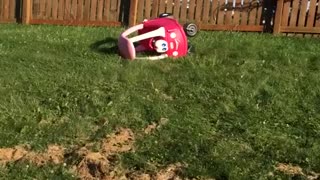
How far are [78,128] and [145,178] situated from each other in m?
1.23

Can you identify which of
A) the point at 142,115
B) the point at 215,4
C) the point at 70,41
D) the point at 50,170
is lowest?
the point at 50,170

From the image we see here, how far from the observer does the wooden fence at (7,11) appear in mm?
12328

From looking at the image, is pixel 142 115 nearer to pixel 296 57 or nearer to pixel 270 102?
pixel 270 102

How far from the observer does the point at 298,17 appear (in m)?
10.3

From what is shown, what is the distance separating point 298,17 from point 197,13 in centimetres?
179

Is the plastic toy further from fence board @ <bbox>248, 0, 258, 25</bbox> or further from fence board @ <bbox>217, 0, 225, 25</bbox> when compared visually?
fence board @ <bbox>248, 0, 258, 25</bbox>

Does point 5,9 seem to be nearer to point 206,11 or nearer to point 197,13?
point 197,13

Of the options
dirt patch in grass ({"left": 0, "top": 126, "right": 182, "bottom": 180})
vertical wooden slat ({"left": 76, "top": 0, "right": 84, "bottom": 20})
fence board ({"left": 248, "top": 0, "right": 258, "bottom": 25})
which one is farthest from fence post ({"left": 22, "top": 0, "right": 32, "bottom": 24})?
dirt patch in grass ({"left": 0, "top": 126, "right": 182, "bottom": 180})

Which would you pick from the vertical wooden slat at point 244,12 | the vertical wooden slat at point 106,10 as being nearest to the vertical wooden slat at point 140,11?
the vertical wooden slat at point 106,10

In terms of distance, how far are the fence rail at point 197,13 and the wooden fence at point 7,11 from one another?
26 cm

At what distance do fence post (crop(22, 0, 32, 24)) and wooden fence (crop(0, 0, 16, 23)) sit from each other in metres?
0.38

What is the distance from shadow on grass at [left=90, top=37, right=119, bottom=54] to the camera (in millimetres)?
9016

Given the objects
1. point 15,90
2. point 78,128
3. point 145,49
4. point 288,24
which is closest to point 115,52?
point 145,49

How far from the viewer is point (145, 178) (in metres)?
5.74
